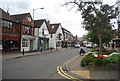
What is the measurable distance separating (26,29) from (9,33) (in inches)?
228

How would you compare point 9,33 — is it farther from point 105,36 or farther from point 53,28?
point 53,28

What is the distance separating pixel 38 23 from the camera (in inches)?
1348

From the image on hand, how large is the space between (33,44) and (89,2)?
68.8 ft

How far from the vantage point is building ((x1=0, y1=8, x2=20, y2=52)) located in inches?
823

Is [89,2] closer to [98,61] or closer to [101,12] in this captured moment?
[101,12]

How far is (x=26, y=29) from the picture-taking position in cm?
2708

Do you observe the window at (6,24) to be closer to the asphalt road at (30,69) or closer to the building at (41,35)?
the building at (41,35)

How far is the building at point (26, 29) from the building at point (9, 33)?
108 cm

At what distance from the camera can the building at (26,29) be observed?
2561 centimetres

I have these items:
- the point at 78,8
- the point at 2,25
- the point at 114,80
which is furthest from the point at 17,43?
the point at 114,80

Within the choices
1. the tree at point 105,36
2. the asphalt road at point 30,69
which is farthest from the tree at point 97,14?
the asphalt road at point 30,69

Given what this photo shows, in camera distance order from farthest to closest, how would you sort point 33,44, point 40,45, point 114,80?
point 40,45 → point 33,44 → point 114,80


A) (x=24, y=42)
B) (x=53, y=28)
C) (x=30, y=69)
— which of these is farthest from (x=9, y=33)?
(x=53, y=28)

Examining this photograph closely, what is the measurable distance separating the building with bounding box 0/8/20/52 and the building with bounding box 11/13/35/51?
1.08 metres
